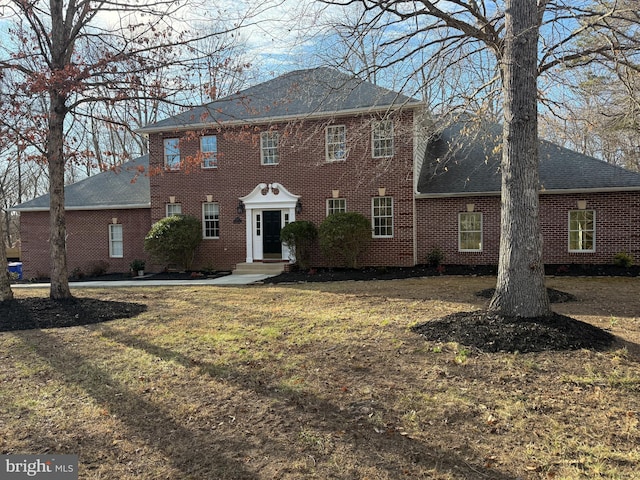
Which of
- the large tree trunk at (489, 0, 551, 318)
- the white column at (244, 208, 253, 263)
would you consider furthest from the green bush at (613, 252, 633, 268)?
the white column at (244, 208, 253, 263)

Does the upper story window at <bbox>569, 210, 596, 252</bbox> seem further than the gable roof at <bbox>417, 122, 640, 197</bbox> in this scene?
Yes

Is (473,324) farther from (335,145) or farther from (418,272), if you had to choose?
(335,145)

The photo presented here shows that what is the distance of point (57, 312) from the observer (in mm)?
8258

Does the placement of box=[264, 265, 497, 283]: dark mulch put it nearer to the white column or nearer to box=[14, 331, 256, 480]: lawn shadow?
the white column

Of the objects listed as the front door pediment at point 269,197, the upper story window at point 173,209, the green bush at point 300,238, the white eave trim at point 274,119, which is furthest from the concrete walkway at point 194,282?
the white eave trim at point 274,119

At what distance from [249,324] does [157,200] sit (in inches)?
492

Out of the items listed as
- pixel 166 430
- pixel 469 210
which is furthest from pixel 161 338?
pixel 469 210

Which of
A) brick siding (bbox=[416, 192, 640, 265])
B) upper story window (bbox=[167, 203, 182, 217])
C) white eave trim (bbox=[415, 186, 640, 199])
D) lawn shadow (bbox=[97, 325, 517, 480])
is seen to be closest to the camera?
lawn shadow (bbox=[97, 325, 517, 480])

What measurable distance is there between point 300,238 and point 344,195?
7.37 feet

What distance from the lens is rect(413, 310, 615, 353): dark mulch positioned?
525 cm

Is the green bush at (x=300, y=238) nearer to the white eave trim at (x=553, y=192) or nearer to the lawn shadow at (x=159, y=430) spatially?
the white eave trim at (x=553, y=192)

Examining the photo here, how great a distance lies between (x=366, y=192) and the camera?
15.7 meters

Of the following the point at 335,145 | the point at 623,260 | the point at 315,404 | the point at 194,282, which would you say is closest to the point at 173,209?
the point at 194,282

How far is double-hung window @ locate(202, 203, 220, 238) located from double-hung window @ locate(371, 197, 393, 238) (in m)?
6.33
